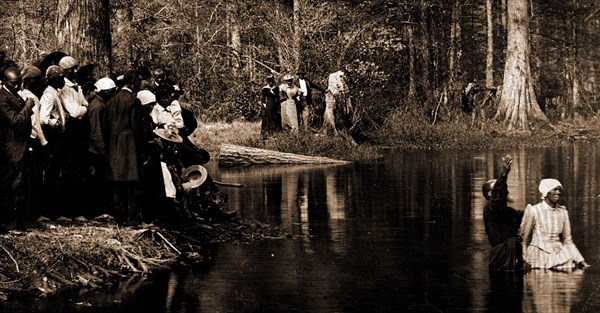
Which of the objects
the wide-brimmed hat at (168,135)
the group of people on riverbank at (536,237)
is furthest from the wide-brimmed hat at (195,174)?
the group of people on riverbank at (536,237)

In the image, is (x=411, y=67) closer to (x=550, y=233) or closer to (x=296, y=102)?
(x=296, y=102)

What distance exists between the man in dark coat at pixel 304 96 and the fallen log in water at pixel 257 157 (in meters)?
4.67

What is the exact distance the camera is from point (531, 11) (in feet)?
186

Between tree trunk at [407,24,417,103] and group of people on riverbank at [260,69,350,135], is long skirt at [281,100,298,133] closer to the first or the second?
group of people on riverbank at [260,69,350,135]

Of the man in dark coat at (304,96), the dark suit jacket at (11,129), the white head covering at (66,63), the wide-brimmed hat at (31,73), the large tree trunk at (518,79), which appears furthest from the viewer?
the large tree trunk at (518,79)

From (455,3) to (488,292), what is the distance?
135 ft

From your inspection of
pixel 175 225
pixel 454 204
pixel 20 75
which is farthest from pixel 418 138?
pixel 20 75

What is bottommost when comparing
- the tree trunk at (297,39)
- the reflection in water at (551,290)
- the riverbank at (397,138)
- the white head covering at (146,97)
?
the reflection in water at (551,290)

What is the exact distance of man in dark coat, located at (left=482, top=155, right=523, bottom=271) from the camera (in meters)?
11.9

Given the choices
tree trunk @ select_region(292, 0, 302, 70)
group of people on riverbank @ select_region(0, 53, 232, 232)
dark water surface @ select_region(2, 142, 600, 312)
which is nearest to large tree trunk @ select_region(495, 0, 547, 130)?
tree trunk @ select_region(292, 0, 302, 70)

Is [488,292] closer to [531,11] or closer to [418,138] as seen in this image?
[418,138]

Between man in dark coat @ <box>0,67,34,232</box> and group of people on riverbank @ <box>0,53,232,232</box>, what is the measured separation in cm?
1

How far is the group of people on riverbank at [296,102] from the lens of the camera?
101ft

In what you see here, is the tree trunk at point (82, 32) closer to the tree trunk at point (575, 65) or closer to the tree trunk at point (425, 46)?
the tree trunk at point (425, 46)
